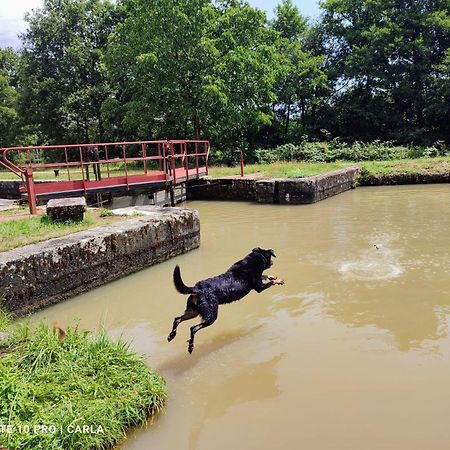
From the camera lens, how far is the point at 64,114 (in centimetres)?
3020

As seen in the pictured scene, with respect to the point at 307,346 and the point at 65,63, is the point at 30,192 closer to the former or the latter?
the point at 307,346

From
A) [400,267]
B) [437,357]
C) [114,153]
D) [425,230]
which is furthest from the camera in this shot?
[114,153]

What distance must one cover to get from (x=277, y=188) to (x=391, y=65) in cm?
1767

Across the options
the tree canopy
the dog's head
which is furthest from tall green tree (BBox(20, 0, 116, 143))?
the dog's head

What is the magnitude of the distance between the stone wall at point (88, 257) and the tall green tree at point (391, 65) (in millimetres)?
22127

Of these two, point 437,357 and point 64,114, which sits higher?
point 64,114

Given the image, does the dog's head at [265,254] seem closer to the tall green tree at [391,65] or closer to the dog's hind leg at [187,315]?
the dog's hind leg at [187,315]

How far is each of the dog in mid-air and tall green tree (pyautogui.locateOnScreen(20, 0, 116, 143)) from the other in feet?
88.4

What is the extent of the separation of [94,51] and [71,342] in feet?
95.1

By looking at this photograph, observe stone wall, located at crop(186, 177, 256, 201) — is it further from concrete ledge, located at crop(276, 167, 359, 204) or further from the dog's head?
the dog's head

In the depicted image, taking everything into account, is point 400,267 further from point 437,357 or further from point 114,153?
point 114,153

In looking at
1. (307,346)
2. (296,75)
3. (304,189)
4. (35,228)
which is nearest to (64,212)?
(35,228)

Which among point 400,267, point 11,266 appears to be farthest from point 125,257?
point 400,267

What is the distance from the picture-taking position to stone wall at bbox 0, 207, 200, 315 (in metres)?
6.16
